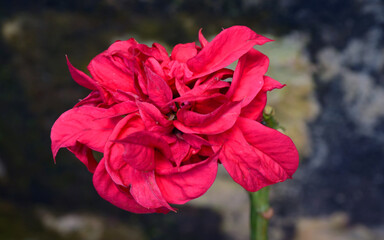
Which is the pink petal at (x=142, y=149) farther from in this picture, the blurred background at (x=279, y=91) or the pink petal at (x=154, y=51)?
the blurred background at (x=279, y=91)

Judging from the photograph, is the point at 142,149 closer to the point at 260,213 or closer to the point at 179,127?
the point at 179,127

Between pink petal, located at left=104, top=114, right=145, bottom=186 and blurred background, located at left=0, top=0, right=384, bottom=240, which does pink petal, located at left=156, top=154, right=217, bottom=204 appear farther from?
blurred background, located at left=0, top=0, right=384, bottom=240

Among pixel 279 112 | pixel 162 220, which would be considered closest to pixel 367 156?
pixel 279 112

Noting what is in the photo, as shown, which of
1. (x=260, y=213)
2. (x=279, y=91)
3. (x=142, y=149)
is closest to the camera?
(x=142, y=149)

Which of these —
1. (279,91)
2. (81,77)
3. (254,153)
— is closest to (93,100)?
(81,77)


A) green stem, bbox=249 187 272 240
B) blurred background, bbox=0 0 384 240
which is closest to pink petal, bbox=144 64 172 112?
green stem, bbox=249 187 272 240

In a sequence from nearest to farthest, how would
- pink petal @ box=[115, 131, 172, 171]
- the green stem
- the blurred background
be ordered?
pink petal @ box=[115, 131, 172, 171] → the green stem → the blurred background

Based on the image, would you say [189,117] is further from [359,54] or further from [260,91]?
[359,54]
